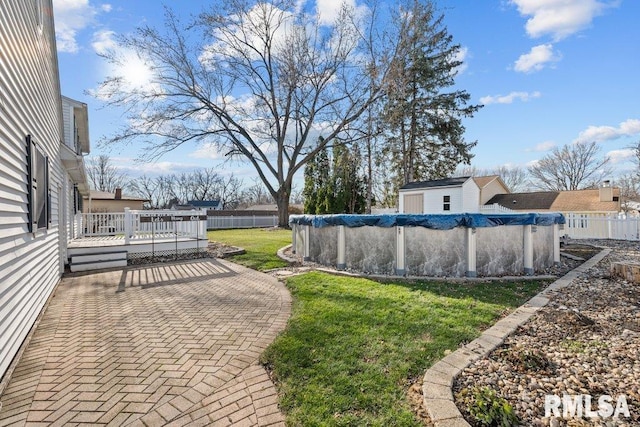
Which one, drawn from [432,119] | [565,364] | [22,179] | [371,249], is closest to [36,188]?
[22,179]

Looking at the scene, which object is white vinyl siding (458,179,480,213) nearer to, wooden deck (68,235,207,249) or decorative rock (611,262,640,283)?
decorative rock (611,262,640,283)

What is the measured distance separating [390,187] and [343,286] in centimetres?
2115

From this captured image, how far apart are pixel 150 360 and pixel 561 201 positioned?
27.2 m

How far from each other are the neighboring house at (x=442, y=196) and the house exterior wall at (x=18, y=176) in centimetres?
1656

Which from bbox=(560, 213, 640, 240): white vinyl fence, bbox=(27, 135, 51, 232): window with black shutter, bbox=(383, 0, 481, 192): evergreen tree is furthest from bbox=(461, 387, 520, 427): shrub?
bbox=(383, 0, 481, 192): evergreen tree

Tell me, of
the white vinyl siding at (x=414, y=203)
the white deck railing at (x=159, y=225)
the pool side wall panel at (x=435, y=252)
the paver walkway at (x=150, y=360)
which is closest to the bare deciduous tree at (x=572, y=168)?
the white vinyl siding at (x=414, y=203)

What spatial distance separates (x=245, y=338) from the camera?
3.35 metres

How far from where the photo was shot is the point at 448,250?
5.92 m

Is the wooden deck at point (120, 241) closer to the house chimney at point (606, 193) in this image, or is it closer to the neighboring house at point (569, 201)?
the neighboring house at point (569, 201)

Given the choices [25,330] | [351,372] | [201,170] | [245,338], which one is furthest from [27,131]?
[201,170]

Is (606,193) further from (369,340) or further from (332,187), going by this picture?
(369,340)

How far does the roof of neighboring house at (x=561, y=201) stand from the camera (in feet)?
66.7

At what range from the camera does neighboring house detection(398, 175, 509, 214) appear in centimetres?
1667

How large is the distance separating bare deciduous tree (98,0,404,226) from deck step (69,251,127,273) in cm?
1082
